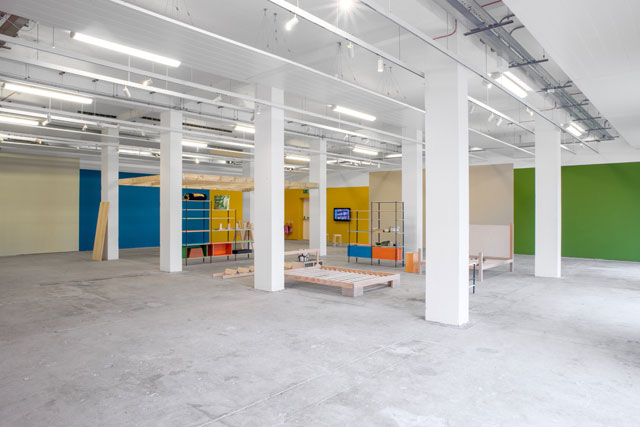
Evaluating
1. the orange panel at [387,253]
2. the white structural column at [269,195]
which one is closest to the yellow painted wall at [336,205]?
the orange panel at [387,253]

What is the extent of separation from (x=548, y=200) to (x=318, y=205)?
7.12 m

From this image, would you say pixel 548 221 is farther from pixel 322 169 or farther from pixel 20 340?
pixel 20 340

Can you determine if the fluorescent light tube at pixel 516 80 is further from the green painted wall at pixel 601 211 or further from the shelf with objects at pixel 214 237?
the green painted wall at pixel 601 211

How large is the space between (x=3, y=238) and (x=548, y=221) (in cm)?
1705

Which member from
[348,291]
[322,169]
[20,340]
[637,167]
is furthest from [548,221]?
[20,340]

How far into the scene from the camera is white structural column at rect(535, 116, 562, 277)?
31.6ft

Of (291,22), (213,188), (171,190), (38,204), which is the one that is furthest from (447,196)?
(38,204)

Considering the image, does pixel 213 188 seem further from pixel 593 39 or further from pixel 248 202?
pixel 593 39

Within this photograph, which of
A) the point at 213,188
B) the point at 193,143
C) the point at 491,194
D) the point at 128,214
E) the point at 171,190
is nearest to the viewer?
the point at 171,190

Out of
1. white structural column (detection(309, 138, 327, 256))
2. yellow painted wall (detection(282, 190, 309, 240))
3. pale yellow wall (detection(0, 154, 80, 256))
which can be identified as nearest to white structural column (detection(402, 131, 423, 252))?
white structural column (detection(309, 138, 327, 256))

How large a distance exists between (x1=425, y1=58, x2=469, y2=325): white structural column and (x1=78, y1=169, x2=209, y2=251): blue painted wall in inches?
578

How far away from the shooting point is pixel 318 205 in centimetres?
1423

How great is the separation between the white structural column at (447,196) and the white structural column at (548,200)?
5.17m

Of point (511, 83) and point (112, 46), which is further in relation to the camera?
point (511, 83)
